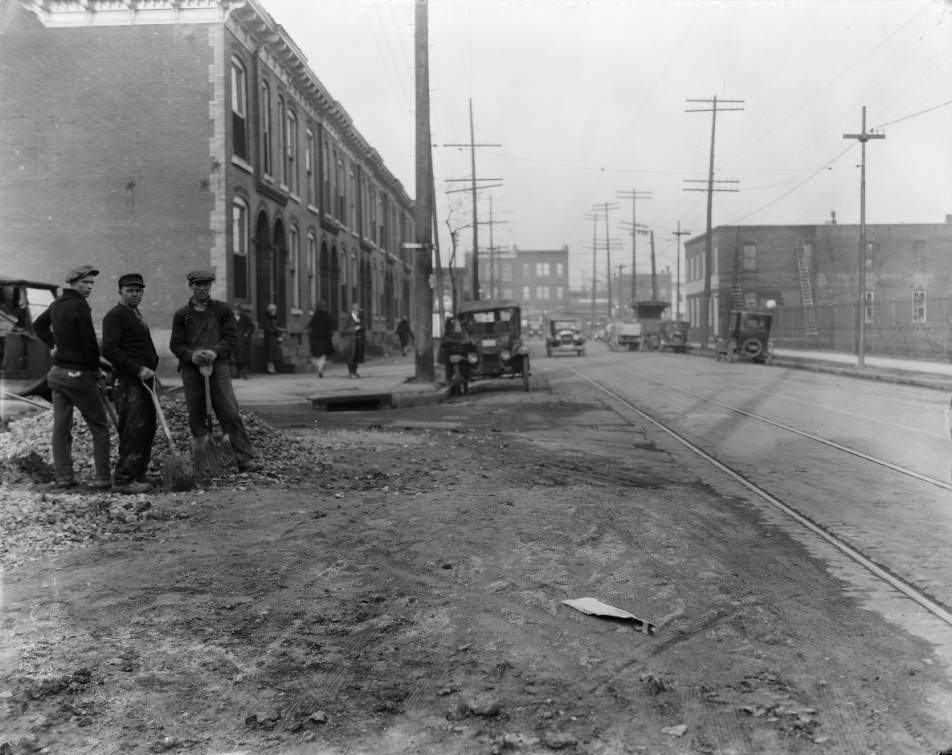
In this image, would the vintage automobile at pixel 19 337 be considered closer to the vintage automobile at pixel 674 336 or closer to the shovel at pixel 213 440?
the shovel at pixel 213 440

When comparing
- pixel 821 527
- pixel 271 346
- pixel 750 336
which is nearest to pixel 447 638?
pixel 821 527

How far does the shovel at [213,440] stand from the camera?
791 centimetres

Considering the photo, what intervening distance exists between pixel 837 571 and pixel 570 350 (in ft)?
133

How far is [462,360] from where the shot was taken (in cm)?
1908

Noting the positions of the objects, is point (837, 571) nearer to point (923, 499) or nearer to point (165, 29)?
point (923, 499)

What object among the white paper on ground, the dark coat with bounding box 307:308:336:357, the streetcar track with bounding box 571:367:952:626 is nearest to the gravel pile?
the white paper on ground

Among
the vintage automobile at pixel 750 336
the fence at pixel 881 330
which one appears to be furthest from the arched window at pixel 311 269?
the fence at pixel 881 330

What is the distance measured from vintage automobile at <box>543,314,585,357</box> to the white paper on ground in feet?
127

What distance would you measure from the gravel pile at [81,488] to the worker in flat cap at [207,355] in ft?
1.12

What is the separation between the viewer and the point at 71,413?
24.5 ft

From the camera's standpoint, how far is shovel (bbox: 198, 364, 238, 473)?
791 centimetres

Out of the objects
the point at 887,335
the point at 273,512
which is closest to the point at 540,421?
→ the point at 273,512

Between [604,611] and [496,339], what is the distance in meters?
15.2

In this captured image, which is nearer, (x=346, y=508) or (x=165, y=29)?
(x=346, y=508)
